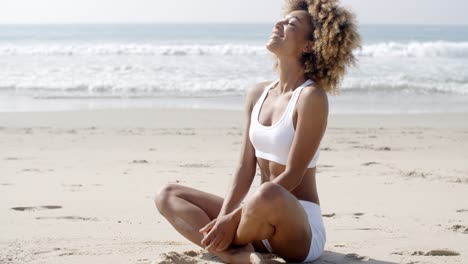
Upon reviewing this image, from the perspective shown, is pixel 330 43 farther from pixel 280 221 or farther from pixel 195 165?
pixel 195 165


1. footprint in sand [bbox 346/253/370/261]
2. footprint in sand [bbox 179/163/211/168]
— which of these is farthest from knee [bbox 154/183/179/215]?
footprint in sand [bbox 179/163/211/168]

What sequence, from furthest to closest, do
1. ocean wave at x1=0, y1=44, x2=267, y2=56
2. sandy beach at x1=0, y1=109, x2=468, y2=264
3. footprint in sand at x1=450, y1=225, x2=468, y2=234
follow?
ocean wave at x1=0, y1=44, x2=267, y2=56
footprint in sand at x1=450, y1=225, x2=468, y2=234
sandy beach at x1=0, y1=109, x2=468, y2=264

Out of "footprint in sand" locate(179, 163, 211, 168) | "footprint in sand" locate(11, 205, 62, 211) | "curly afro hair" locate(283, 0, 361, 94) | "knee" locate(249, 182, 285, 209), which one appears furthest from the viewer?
"footprint in sand" locate(179, 163, 211, 168)

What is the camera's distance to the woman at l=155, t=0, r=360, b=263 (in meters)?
3.89

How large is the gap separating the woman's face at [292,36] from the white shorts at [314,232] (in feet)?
2.90

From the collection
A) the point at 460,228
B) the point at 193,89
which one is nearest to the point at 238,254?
the point at 460,228

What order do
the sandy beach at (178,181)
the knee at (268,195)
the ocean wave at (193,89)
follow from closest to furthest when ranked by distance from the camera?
1. the knee at (268,195)
2. the sandy beach at (178,181)
3. the ocean wave at (193,89)

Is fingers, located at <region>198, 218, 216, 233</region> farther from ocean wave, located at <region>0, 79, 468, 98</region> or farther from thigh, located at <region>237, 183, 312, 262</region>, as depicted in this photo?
ocean wave, located at <region>0, 79, 468, 98</region>

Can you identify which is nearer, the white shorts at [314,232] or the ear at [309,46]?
the white shorts at [314,232]

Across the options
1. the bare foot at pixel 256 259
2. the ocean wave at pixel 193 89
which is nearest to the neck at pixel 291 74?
the bare foot at pixel 256 259

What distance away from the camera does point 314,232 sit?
4055mm

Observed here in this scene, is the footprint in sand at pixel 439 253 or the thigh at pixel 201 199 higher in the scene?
the thigh at pixel 201 199

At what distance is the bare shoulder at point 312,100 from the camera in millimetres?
3982

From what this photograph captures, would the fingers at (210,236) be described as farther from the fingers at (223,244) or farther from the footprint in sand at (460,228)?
the footprint in sand at (460,228)
